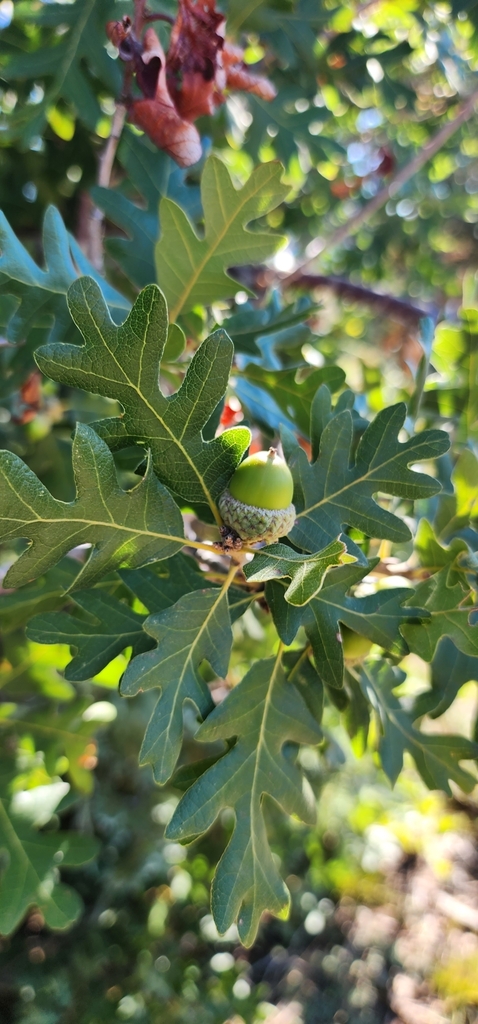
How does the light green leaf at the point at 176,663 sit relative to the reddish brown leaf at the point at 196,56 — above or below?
below

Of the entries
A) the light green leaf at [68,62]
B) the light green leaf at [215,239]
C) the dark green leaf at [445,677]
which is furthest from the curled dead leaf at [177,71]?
the dark green leaf at [445,677]

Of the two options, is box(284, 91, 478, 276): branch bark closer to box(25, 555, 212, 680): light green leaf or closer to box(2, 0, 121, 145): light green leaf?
box(2, 0, 121, 145): light green leaf

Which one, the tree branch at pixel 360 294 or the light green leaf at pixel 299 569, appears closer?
the light green leaf at pixel 299 569

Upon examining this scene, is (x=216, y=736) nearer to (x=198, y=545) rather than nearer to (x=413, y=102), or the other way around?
(x=198, y=545)

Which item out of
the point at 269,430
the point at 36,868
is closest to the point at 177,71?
the point at 269,430

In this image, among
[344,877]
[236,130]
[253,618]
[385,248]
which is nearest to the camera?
[253,618]

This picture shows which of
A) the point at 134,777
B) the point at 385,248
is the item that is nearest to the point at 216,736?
the point at 134,777

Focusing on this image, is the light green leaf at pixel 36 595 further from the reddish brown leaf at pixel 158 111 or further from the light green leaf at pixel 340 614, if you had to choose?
the reddish brown leaf at pixel 158 111
